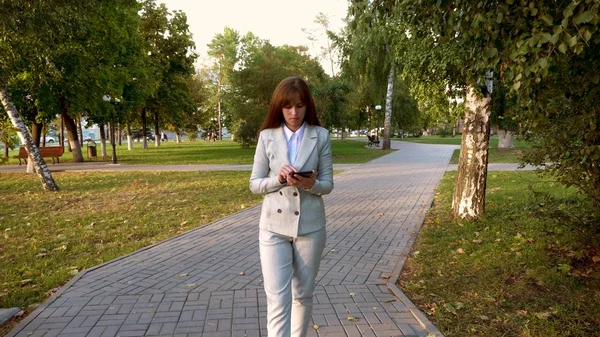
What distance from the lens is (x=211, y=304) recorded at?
4.04m

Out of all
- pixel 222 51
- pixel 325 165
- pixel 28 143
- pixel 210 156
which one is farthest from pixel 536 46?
pixel 222 51

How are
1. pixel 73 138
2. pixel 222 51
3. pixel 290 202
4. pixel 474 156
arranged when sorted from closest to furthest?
pixel 290 202 → pixel 474 156 → pixel 73 138 → pixel 222 51

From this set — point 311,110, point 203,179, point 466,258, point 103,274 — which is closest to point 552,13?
point 311,110

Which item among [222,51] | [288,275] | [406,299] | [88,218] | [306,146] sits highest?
[222,51]

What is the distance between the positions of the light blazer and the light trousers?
0.08m

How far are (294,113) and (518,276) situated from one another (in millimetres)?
3404

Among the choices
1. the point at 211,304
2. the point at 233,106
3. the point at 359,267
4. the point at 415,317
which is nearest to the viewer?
the point at 415,317

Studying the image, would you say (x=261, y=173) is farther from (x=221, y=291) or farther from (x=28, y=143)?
(x=28, y=143)

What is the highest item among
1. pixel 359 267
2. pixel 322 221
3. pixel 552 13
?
pixel 552 13

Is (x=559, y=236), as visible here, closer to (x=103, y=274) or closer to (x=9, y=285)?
(x=103, y=274)

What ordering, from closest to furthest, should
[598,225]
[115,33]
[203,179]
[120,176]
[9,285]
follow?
[598,225] → [9,285] → [203,179] → [120,176] → [115,33]

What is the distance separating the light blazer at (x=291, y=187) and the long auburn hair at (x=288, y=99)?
5 cm

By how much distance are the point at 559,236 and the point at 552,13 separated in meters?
2.78

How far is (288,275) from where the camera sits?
2.57 metres
